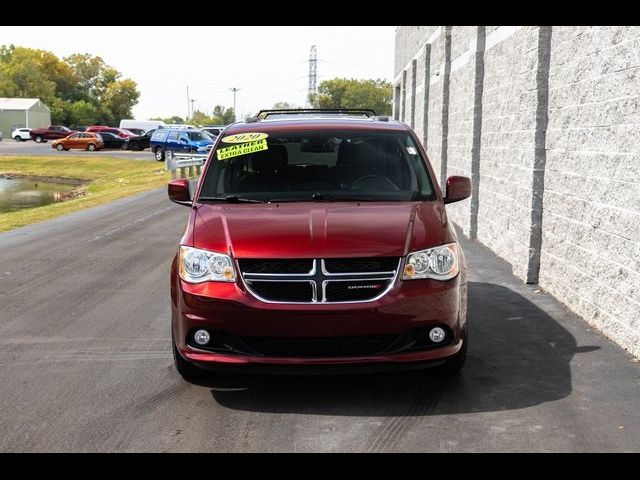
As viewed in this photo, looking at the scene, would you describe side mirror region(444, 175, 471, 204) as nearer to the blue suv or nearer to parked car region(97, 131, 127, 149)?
the blue suv

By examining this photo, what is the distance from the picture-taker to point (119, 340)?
6832 mm

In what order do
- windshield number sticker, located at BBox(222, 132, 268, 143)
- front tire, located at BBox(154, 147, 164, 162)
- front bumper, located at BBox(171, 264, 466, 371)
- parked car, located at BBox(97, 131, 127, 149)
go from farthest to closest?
1. parked car, located at BBox(97, 131, 127, 149)
2. front tire, located at BBox(154, 147, 164, 162)
3. windshield number sticker, located at BBox(222, 132, 268, 143)
4. front bumper, located at BBox(171, 264, 466, 371)

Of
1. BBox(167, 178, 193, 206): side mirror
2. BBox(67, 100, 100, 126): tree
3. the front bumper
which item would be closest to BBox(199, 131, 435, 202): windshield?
BBox(167, 178, 193, 206): side mirror

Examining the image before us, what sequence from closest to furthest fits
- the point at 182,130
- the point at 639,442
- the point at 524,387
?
the point at 639,442
the point at 524,387
the point at 182,130

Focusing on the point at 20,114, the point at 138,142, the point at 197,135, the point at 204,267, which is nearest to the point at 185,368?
the point at 204,267

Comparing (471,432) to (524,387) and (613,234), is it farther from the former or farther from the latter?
(613,234)

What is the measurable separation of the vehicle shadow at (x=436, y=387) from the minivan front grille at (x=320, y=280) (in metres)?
0.74

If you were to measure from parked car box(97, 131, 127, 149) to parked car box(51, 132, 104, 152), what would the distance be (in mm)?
957

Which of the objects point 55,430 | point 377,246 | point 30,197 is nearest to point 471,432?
point 377,246

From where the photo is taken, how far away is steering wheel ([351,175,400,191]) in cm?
614

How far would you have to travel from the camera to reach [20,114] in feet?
353

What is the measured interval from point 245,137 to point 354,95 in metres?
131
